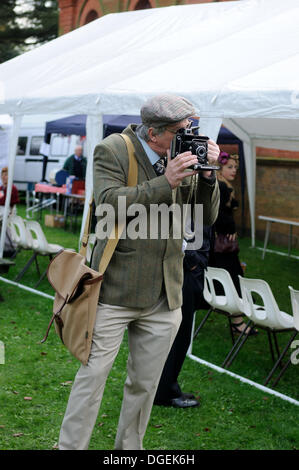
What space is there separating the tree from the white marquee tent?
23.1 metres

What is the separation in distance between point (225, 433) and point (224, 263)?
9.59 ft

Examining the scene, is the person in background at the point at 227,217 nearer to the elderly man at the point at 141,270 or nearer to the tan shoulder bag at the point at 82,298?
the elderly man at the point at 141,270

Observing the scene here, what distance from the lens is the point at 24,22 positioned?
35.5 meters

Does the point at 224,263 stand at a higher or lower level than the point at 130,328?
higher

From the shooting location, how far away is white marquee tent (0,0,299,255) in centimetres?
643

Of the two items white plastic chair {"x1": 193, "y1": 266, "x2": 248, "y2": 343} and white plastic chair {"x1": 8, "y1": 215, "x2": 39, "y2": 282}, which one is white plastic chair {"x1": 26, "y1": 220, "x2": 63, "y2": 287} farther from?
white plastic chair {"x1": 193, "y1": 266, "x2": 248, "y2": 343}

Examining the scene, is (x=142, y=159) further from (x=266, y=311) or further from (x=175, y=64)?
(x=175, y=64)

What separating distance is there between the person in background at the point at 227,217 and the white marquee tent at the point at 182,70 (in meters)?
0.58

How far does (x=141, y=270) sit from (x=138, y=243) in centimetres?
14

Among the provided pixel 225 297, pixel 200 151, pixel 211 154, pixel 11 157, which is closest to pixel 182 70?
pixel 225 297

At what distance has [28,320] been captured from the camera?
7906 millimetres
